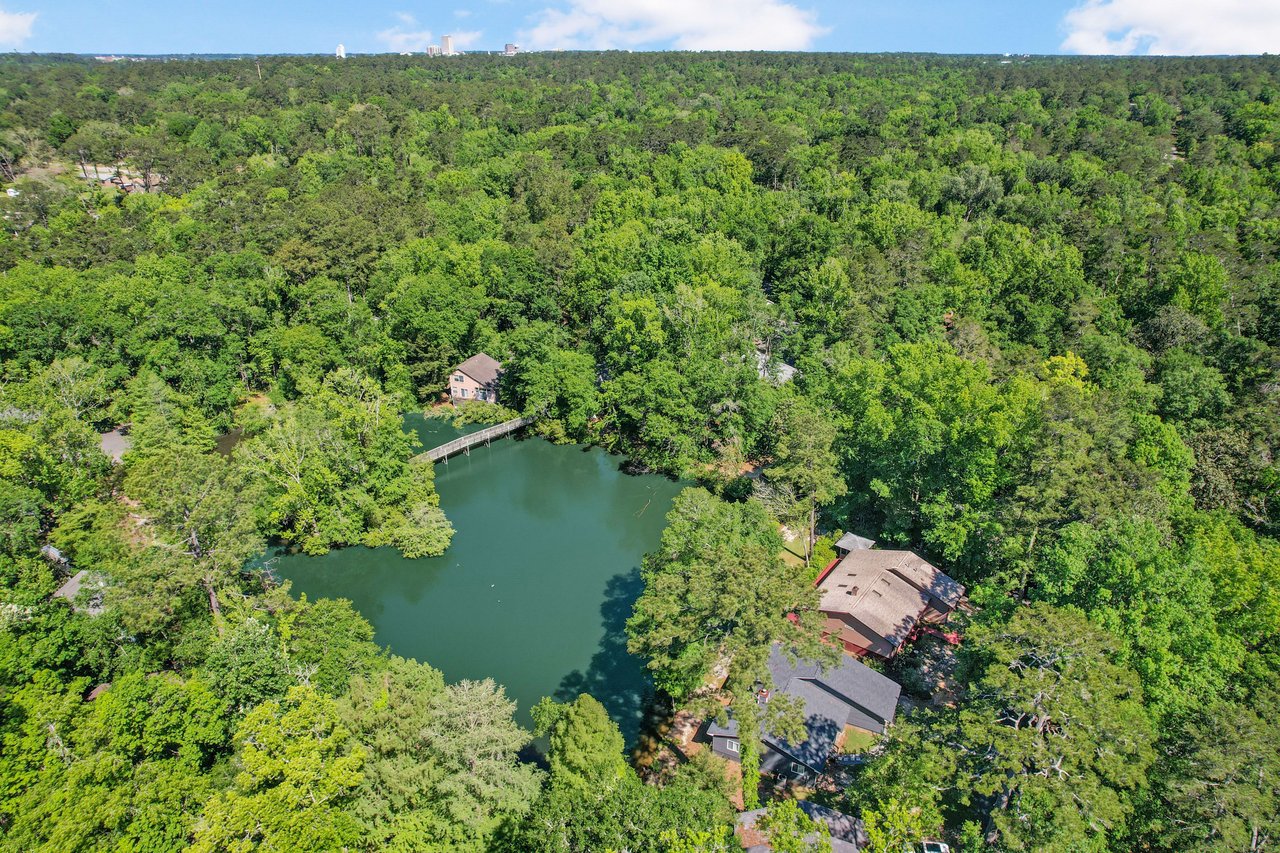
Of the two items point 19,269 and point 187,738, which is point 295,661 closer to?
point 187,738

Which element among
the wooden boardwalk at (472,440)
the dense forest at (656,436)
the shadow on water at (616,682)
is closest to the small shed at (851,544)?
the dense forest at (656,436)

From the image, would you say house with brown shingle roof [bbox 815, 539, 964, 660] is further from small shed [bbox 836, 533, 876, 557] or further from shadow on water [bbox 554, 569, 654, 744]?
shadow on water [bbox 554, 569, 654, 744]

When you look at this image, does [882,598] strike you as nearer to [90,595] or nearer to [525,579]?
[525,579]

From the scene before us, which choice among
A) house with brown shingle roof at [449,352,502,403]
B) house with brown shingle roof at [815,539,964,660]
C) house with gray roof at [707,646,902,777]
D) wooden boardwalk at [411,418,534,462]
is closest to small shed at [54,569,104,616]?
wooden boardwalk at [411,418,534,462]

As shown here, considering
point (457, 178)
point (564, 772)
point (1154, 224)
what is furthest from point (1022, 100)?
point (564, 772)

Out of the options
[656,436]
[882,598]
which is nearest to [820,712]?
[882,598]

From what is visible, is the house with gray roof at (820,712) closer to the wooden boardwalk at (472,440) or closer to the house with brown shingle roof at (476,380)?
the wooden boardwalk at (472,440)
